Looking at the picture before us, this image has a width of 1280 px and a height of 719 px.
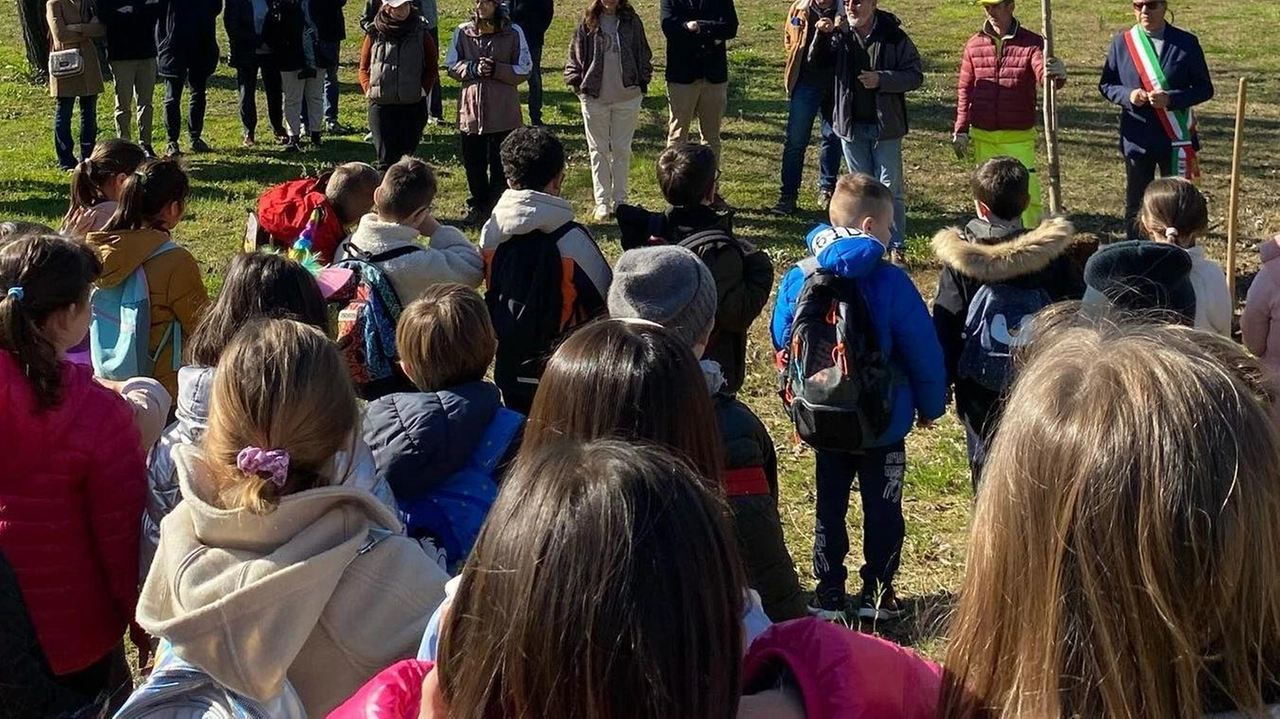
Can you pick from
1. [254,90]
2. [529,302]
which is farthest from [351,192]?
[254,90]

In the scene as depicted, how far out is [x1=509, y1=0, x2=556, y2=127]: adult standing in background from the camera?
12.0 m

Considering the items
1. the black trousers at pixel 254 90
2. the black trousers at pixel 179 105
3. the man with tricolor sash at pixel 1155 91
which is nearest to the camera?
the man with tricolor sash at pixel 1155 91

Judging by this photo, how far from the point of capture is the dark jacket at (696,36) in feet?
33.5

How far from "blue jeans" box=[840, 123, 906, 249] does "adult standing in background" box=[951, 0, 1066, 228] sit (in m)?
0.51

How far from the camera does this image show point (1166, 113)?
8.30 metres

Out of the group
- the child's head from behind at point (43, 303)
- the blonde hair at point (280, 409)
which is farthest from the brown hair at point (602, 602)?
the child's head from behind at point (43, 303)

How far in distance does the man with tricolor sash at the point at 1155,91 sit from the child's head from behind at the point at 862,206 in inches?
157

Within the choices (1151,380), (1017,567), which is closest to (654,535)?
(1017,567)

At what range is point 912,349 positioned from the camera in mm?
4504

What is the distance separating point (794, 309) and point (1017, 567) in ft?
9.87

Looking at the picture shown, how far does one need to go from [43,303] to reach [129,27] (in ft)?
29.0

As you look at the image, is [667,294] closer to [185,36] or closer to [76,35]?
[76,35]

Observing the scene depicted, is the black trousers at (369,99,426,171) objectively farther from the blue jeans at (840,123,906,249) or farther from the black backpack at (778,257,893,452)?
the black backpack at (778,257,893,452)

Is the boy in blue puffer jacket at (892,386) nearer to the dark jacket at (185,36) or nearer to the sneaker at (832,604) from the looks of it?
the sneaker at (832,604)
